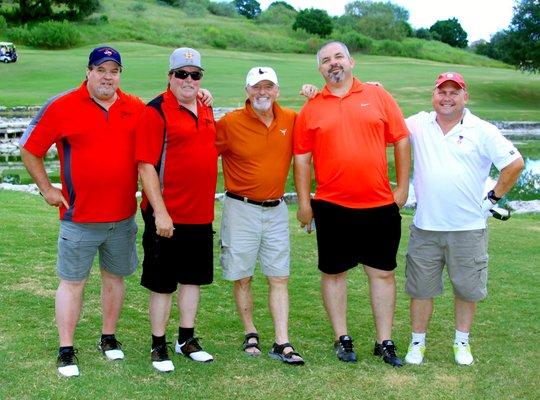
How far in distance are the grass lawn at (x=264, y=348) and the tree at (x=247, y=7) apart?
11133 centimetres

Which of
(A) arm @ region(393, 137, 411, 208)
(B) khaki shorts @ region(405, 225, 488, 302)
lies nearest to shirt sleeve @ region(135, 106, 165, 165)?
(A) arm @ region(393, 137, 411, 208)

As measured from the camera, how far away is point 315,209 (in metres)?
5.57

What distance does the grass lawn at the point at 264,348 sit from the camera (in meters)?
4.91

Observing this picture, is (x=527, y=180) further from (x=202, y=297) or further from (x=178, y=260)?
(x=178, y=260)

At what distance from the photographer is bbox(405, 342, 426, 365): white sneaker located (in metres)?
5.51

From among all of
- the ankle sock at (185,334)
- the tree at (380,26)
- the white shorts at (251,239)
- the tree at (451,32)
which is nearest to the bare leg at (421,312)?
the white shorts at (251,239)

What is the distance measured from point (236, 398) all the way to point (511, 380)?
1.89 meters

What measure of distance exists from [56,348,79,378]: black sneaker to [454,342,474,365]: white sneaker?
268cm

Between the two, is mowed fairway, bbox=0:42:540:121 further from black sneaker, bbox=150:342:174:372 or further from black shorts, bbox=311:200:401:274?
black sneaker, bbox=150:342:174:372

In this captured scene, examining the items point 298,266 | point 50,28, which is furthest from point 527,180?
point 50,28

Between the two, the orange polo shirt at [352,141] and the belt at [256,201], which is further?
the belt at [256,201]

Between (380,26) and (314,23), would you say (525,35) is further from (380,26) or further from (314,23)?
(380,26)

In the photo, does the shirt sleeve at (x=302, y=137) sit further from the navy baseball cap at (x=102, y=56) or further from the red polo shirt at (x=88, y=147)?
the navy baseball cap at (x=102, y=56)

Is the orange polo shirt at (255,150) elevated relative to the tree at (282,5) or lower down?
lower down
